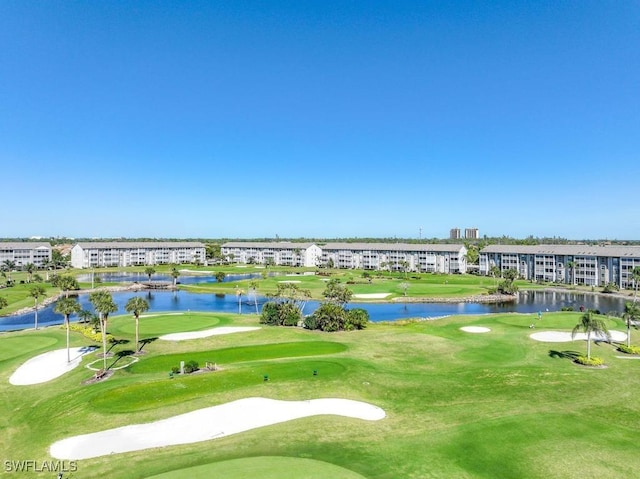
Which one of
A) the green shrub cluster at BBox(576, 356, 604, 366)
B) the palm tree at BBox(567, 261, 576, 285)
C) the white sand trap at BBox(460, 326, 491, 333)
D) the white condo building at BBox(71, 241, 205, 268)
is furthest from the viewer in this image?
the white condo building at BBox(71, 241, 205, 268)

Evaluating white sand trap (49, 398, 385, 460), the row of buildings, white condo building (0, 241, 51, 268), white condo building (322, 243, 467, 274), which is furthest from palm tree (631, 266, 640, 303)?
white condo building (0, 241, 51, 268)

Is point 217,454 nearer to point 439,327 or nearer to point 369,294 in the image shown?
point 439,327

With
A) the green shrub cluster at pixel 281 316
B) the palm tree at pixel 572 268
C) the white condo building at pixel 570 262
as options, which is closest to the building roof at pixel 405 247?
the white condo building at pixel 570 262

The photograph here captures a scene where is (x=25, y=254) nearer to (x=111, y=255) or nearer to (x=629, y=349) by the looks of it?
(x=111, y=255)

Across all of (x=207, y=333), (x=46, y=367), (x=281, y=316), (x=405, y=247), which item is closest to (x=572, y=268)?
(x=405, y=247)

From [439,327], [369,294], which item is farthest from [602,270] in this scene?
[439,327]

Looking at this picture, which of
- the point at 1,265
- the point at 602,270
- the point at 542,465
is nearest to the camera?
the point at 542,465

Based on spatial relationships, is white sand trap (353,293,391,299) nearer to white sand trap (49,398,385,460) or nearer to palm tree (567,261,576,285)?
palm tree (567,261,576,285)
